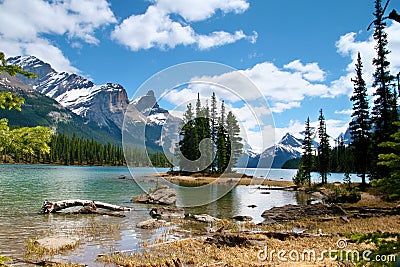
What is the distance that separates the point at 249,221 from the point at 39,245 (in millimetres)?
13942

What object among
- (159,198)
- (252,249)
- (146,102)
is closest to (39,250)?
(146,102)

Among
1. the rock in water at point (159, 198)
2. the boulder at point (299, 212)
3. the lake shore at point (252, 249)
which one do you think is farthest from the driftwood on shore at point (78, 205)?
the boulder at point (299, 212)

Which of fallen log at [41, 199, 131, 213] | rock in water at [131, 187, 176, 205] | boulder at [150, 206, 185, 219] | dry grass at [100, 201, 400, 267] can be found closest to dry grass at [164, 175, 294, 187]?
rock in water at [131, 187, 176, 205]

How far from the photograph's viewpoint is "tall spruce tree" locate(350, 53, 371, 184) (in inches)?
1640

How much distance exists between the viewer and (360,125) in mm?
42969

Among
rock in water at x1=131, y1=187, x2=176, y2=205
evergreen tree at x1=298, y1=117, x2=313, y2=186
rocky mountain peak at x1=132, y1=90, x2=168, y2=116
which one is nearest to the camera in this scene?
rocky mountain peak at x1=132, y1=90, x2=168, y2=116

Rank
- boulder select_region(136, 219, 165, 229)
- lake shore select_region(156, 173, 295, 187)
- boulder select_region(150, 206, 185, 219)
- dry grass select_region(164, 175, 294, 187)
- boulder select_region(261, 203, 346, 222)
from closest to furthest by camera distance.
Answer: boulder select_region(136, 219, 165, 229) < boulder select_region(150, 206, 185, 219) < boulder select_region(261, 203, 346, 222) < dry grass select_region(164, 175, 294, 187) < lake shore select_region(156, 173, 295, 187)

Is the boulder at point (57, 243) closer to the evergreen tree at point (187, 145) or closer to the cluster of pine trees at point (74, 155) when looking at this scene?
the evergreen tree at point (187, 145)

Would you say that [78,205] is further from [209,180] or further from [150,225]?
[209,180]

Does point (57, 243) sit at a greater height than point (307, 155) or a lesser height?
lesser

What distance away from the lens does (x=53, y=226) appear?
1888cm

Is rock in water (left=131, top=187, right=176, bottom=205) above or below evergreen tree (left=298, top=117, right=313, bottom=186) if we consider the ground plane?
below

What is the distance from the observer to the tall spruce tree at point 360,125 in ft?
137

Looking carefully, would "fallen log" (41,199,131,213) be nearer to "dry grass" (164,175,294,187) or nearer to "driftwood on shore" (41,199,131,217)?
"driftwood on shore" (41,199,131,217)
